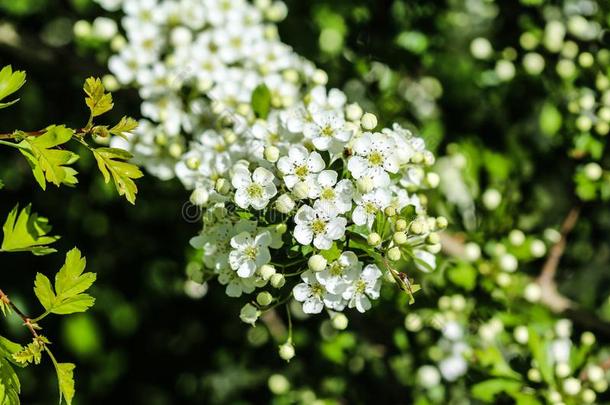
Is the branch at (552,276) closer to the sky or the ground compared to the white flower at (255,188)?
closer to the ground

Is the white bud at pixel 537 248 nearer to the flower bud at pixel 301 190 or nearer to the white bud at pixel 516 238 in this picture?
the white bud at pixel 516 238

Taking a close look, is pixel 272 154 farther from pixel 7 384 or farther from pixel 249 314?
pixel 7 384

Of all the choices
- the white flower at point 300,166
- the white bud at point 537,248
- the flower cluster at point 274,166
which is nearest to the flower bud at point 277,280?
the flower cluster at point 274,166

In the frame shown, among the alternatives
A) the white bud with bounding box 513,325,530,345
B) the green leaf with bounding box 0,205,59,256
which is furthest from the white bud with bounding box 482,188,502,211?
the green leaf with bounding box 0,205,59,256

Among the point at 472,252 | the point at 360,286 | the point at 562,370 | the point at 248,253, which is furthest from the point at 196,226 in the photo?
the point at 562,370

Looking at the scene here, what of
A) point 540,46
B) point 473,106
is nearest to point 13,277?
point 473,106

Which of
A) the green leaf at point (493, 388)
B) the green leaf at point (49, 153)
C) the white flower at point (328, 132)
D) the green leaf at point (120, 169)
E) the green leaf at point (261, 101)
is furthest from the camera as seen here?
the green leaf at point (493, 388)
